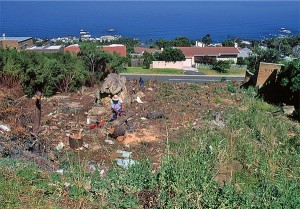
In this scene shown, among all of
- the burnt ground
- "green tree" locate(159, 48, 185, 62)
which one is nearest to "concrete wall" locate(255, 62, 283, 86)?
the burnt ground

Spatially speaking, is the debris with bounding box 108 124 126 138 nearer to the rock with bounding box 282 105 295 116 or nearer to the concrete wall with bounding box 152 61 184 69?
the rock with bounding box 282 105 295 116

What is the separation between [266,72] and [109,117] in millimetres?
8802

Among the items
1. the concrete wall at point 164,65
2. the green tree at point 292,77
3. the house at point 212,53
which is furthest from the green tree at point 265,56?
the green tree at point 292,77

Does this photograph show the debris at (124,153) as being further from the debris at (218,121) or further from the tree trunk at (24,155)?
the debris at (218,121)

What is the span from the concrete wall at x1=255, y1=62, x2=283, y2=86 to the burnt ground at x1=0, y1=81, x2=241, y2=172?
9.92ft

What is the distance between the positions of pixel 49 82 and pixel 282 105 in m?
8.38

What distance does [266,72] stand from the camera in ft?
51.1

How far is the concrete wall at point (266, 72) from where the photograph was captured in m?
15.4

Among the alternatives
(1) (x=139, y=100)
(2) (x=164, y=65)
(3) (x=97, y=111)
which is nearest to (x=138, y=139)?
(3) (x=97, y=111)

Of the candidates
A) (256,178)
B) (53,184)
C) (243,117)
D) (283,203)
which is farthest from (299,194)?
(243,117)

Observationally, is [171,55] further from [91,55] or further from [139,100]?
[139,100]

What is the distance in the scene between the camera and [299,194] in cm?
499

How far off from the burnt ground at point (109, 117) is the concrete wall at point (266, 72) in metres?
3.02

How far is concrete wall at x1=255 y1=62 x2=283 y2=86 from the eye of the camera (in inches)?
605
